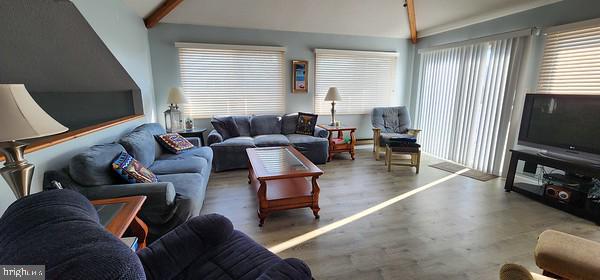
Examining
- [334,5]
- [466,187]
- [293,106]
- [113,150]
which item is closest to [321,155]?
[293,106]

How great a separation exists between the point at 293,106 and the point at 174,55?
2.21 metres

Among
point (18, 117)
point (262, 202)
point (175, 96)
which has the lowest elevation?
point (262, 202)

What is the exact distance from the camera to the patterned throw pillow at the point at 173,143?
3.34 m

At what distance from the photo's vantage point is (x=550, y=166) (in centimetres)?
287

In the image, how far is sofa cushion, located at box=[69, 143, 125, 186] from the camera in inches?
73.2

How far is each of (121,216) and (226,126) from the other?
9.88 feet

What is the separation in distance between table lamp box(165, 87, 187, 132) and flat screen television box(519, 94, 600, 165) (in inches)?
185

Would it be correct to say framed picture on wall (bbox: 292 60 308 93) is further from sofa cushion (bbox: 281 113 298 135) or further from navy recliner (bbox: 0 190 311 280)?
navy recliner (bbox: 0 190 311 280)

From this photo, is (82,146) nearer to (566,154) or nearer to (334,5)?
(334,5)

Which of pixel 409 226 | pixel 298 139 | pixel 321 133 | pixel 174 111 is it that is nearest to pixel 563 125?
pixel 409 226

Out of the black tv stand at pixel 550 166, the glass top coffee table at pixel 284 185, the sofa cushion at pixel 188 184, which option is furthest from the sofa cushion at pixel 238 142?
the black tv stand at pixel 550 166

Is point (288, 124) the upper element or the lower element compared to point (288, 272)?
upper

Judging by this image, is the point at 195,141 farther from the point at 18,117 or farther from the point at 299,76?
the point at 18,117

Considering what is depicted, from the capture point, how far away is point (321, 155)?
4.35 m
